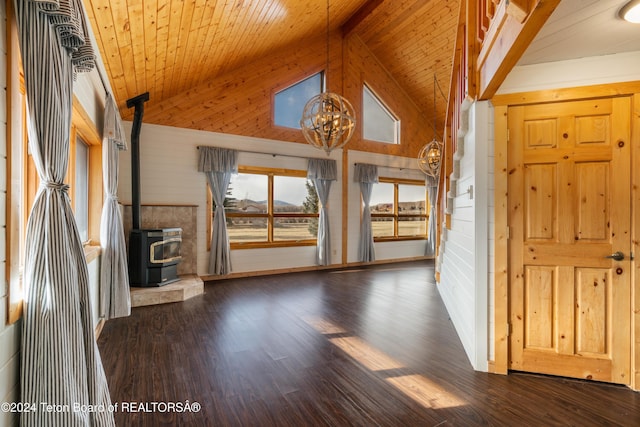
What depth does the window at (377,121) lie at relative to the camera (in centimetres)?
→ 773

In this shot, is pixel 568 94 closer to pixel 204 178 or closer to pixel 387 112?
pixel 204 178

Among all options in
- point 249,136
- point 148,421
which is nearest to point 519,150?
point 148,421

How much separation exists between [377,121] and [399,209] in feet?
7.80

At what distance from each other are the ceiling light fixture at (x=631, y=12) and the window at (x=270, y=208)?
5339mm

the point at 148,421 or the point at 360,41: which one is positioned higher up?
the point at 360,41

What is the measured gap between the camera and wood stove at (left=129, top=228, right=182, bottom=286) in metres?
4.41

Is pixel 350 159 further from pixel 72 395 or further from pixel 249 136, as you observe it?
pixel 72 395

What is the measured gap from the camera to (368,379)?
2361 mm

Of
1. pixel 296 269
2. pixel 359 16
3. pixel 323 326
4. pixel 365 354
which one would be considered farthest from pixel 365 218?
pixel 365 354

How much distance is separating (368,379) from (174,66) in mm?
4515

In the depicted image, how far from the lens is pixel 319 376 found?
7.87 ft

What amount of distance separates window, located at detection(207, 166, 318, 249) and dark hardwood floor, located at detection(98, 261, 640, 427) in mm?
2238

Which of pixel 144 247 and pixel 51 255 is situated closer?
pixel 51 255

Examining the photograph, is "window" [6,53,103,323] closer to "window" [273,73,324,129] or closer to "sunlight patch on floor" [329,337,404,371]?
"sunlight patch on floor" [329,337,404,371]
